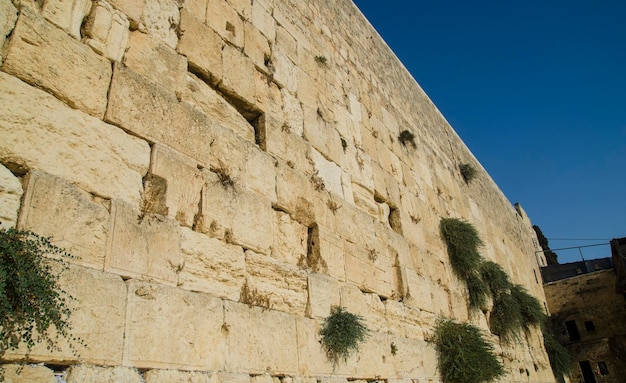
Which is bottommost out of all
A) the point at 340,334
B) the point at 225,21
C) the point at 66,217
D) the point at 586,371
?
the point at 586,371

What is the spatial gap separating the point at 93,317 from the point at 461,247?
5.74 meters

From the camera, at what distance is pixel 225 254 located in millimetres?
3004

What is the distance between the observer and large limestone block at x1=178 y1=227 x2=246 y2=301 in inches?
108

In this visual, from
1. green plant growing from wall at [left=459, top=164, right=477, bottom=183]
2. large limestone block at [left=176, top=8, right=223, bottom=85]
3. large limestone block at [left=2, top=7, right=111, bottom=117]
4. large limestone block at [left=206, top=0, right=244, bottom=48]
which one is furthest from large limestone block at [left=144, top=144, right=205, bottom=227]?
green plant growing from wall at [left=459, top=164, right=477, bottom=183]

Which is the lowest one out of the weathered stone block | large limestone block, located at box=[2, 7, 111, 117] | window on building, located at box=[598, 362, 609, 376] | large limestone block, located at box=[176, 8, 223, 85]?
window on building, located at box=[598, 362, 609, 376]

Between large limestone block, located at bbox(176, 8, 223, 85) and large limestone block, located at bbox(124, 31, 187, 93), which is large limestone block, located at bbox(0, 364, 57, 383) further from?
large limestone block, located at bbox(176, 8, 223, 85)

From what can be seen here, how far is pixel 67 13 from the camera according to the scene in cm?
264

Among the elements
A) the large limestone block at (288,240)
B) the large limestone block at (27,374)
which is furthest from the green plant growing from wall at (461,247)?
the large limestone block at (27,374)

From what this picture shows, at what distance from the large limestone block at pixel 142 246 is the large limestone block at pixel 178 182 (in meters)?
0.12

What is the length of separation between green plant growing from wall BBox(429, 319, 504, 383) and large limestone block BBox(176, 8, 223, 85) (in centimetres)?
378

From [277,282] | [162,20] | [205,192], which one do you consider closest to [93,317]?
[205,192]

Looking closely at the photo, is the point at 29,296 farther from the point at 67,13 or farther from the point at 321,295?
the point at 321,295

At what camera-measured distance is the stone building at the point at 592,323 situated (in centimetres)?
1596

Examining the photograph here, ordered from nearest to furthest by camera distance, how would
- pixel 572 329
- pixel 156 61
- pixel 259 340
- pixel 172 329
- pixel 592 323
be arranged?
pixel 172 329 < pixel 259 340 < pixel 156 61 < pixel 592 323 < pixel 572 329
